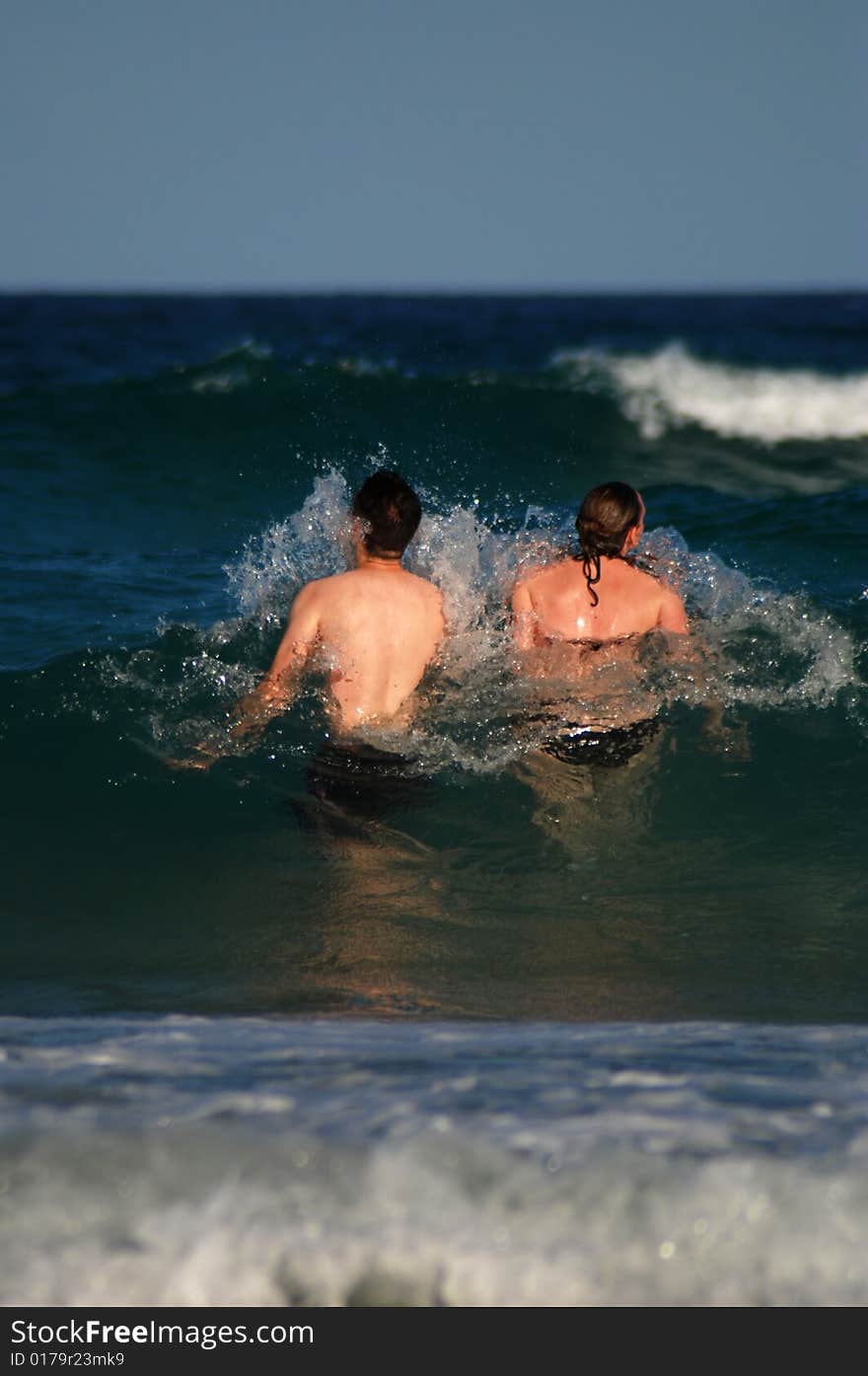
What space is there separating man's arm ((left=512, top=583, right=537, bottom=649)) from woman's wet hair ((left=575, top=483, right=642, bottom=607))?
0.87 feet

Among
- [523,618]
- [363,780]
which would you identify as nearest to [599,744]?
[523,618]

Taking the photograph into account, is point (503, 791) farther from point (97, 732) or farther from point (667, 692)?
point (97, 732)

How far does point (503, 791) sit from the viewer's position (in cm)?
517

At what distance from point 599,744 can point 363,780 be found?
1.03 metres

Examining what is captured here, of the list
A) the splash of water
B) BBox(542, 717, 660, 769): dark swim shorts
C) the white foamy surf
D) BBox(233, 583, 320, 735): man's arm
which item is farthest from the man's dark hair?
the white foamy surf

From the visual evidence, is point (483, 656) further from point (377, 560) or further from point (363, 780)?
point (363, 780)

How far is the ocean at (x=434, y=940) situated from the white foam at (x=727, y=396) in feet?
11.4

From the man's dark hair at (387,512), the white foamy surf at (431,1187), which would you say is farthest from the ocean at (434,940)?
the man's dark hair at (387,512)

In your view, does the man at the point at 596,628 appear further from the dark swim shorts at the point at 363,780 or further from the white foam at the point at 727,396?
the white foam at the point at 727,396

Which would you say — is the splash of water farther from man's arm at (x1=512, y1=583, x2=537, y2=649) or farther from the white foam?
the white foam

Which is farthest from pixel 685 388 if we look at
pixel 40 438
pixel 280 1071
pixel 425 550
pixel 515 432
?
pixel 280 1071

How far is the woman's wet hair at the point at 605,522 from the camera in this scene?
5.25 m

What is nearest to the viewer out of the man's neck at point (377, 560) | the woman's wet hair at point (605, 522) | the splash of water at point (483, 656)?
the man's neck at point (377, 560)
